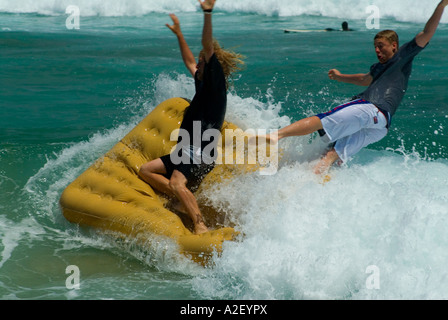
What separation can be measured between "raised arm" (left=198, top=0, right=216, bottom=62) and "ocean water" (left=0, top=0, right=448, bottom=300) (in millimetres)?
906

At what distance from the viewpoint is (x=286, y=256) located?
4.02 metres

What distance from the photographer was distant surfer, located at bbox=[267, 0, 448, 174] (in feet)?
16.4

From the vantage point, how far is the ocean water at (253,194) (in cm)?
399

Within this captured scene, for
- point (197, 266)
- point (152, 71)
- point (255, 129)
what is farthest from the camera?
point (152, 71)

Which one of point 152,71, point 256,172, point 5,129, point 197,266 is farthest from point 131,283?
point 152,71

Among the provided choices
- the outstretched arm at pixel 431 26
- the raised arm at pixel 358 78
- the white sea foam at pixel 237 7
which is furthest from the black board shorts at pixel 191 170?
the white sea foam at pixel 237 7

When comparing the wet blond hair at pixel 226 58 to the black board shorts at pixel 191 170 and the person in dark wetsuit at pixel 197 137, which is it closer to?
the person in dark wetsuit at pixel 197 137

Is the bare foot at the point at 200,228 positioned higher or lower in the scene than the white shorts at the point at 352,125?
lower

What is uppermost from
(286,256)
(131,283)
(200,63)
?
(200,63)

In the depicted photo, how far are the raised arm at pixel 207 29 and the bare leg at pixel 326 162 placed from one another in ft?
4.55

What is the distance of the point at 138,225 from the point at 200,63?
143 cm

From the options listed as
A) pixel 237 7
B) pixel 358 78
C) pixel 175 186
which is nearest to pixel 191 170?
pixel 175 186

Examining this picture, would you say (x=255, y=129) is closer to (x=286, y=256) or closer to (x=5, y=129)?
(x=286, y=256)

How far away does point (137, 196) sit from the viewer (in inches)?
197
